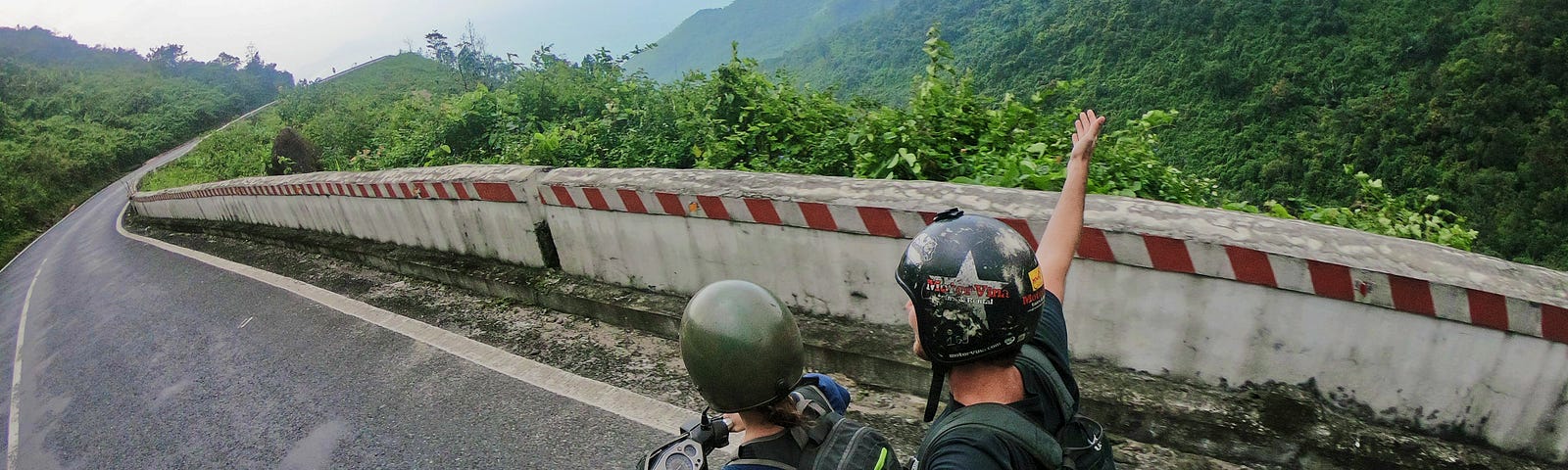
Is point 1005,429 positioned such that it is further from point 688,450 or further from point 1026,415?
point 688,450

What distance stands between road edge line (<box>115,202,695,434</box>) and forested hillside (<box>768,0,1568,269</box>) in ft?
63.8

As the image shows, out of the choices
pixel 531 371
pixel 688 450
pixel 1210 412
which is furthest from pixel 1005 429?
pixel 531 371

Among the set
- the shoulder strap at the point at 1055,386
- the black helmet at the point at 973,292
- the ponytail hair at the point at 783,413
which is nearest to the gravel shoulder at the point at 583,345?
the ponytail hair at the point at 783,413

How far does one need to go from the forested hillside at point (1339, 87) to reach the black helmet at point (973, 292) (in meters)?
21.9

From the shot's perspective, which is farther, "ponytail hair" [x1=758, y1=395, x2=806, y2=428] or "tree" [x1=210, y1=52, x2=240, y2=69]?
"tree" [x1=210, y1=52, x2=240, y2=69]

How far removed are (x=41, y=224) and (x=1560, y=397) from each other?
1654 inches

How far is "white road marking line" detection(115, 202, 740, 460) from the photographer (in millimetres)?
3525

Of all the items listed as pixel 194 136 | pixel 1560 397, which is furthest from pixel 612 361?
pixel 194 136

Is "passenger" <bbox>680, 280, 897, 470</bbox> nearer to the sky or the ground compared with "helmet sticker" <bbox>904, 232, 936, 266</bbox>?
nearer to the ground

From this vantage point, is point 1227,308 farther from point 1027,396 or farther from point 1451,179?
point 1451,179

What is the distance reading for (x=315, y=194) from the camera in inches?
317

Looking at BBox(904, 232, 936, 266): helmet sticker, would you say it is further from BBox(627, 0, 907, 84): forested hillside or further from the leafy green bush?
BBox(627, 0, 907, 84): forested hillside

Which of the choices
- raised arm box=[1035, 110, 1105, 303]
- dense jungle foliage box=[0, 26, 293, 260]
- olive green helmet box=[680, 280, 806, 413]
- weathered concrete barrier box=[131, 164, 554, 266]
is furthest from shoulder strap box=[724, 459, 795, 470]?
dense jungle foliage box=[0, 26, 293, 260]

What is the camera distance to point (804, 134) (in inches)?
243
